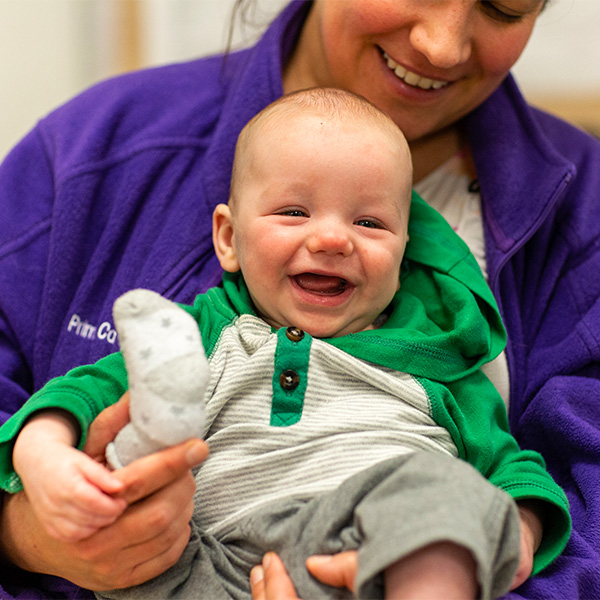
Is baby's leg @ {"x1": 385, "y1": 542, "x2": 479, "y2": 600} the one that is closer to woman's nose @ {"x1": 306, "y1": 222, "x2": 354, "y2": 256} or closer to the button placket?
the button placket

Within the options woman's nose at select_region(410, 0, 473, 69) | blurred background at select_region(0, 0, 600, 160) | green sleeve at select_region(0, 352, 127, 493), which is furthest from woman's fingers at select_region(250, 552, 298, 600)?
blurred background at select_region(0, 0, 600, 160)

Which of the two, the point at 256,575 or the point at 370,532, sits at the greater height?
the point at 370,532

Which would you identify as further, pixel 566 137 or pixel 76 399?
pixel 566 137

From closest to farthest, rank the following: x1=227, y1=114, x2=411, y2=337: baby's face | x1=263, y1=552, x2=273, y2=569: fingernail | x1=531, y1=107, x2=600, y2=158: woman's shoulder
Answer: x1=263, y1=552, x2=273, y2=569: fingernail
x1=227, y1=114, x2=411, y2=337: baby's face
x1=531, y1=107, x2=600, y2=158: woman's shoulder

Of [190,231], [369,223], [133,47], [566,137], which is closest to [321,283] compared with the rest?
[369,223]

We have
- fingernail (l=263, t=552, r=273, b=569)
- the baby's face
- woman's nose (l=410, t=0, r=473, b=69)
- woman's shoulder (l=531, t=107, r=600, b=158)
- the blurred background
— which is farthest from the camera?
the blurred background

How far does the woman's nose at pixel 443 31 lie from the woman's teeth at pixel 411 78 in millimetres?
69

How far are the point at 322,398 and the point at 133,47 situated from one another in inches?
75.9

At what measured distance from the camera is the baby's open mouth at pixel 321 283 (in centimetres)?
91

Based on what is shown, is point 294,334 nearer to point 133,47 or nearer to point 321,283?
point 321,283

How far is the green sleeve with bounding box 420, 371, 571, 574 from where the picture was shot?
855 millimetres

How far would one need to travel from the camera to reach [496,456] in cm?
91

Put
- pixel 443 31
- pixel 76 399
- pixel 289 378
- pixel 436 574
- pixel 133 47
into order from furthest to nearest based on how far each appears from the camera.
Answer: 1. pixel 133 47
2. pixel 443 31
3. pixel 289 378
4. pixel 76 399
5. pixel 436 574

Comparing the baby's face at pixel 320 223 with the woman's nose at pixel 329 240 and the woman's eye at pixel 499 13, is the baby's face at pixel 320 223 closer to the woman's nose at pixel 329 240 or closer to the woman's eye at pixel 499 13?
the woman's nose at pixel 329 240
